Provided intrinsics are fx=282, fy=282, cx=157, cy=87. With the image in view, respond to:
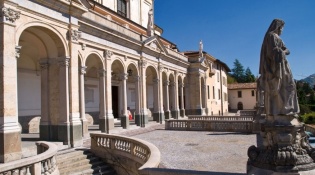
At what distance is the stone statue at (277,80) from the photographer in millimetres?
5234

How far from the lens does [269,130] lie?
17.1 ft

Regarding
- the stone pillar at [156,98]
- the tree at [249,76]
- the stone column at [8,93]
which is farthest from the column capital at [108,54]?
the tree at [249,76]

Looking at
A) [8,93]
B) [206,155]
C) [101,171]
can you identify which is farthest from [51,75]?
[206,155]

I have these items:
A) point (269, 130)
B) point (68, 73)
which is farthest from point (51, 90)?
point (269, 130)

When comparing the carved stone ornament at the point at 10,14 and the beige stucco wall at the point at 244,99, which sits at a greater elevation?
the carved stone ornament at the point at 10,14

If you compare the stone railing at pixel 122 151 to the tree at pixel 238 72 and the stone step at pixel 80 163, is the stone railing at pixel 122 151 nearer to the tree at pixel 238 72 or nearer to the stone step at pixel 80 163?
the stone step at pixel 80 163

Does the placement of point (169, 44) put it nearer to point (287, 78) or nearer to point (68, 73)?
point (68, 73)

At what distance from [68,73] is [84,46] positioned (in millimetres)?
2995

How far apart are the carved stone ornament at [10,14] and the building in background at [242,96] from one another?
179 feet

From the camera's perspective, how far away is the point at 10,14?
32.5 feet

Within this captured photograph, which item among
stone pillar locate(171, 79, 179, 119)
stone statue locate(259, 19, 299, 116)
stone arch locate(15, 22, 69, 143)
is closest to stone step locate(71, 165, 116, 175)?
stone arch locate(15, 22, 69, 143)

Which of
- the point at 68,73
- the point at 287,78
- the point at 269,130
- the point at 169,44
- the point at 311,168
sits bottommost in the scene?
the point at 311,168

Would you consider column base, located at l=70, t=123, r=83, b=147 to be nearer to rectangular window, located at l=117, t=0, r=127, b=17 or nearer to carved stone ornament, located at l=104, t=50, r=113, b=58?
carved stone ornament, located at l=104, t=50, r=113, b=58

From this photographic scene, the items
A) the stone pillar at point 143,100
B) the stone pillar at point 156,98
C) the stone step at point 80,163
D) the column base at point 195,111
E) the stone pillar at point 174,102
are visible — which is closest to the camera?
the stone step at point 80,163
